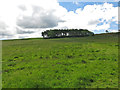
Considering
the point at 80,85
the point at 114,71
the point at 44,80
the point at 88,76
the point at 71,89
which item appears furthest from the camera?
the point at 114,71

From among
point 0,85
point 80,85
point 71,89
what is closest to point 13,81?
point 0,85

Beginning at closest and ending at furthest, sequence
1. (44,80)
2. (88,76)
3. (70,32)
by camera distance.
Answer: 1. (44,80)
2. (88,76)
3. (70,32)

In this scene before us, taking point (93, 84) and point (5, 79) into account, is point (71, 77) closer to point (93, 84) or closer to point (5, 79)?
point (93, 84)

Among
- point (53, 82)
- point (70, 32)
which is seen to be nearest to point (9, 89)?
point (53, 82)

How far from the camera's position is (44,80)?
1049cm

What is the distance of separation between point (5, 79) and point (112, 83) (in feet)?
42.1

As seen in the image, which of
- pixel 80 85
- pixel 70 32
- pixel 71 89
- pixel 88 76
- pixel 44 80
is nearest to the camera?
pixel 71 89

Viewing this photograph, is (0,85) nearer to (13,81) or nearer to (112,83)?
(13,81)

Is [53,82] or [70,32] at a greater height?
[70,32]

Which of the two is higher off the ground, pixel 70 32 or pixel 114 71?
pixel 70 32

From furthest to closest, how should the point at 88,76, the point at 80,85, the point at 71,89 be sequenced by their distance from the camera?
the point at 88,76 < the point at 80,85 < the point at 71,89

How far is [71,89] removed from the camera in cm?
893

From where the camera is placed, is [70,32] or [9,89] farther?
[70,32]

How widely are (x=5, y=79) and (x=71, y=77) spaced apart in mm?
8392
